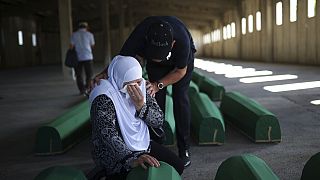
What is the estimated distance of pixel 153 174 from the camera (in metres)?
2.27

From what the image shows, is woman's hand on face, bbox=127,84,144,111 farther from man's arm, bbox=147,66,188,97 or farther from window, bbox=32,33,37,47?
window, bbox=32,33,37,47

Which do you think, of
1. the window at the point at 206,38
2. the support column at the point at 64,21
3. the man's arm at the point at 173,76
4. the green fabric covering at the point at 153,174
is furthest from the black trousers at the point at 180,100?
the window at the point at 206,38

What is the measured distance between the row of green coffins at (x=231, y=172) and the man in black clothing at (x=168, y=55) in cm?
63

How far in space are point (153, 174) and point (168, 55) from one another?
3.40 ft

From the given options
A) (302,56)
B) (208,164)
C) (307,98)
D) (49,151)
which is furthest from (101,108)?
(302,56)

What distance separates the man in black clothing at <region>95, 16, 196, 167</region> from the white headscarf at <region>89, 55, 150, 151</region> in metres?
0.31

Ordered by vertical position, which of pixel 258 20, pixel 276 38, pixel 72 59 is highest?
pixel 258 20

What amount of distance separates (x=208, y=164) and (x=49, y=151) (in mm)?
1656

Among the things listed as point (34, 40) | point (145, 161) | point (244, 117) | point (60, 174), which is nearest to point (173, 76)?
point (145, 161)

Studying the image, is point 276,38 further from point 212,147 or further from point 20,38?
point 20,38

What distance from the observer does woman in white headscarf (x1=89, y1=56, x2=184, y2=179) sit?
2.38 metres

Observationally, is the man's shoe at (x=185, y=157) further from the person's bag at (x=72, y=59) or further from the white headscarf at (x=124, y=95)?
the person's bag at (x=72, y=59)

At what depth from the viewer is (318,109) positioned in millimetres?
6027

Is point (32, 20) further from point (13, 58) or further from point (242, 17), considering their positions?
point (242, 17)
